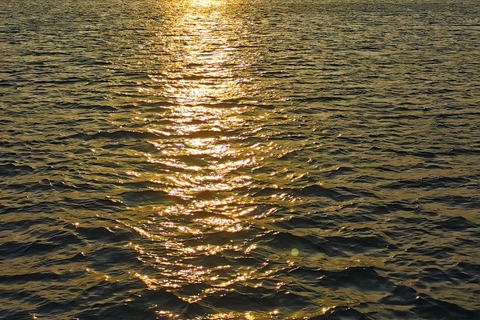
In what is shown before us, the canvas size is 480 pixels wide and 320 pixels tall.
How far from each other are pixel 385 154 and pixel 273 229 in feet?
26.7

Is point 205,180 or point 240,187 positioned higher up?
point 205,180

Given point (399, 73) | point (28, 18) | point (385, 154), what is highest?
point (28, 18)

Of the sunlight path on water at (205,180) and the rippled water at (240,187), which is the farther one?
the sunlight path on water at (205,180)

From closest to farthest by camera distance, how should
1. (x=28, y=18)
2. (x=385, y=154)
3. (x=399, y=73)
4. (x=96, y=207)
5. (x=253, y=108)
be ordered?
(x=96, y=207) → (x=385, y=154) → (x=253, y=108) → (x=399, y=73) → (x=28, y=18)

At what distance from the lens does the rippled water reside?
13.1 metres

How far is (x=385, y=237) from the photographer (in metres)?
15.8

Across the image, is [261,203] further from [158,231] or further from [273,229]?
[158,231]

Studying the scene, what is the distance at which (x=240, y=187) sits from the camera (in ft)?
62.8

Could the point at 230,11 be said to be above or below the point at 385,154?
above

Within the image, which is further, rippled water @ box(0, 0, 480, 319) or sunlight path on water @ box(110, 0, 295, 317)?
sunlight path on water @ box(110, 0, 295, 317)

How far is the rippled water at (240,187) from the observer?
517 inches

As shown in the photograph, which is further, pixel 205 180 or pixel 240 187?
pixel 205 180

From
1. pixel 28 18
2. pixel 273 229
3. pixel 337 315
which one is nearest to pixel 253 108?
pixel 273 229

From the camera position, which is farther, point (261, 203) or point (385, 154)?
point (385, 154)
